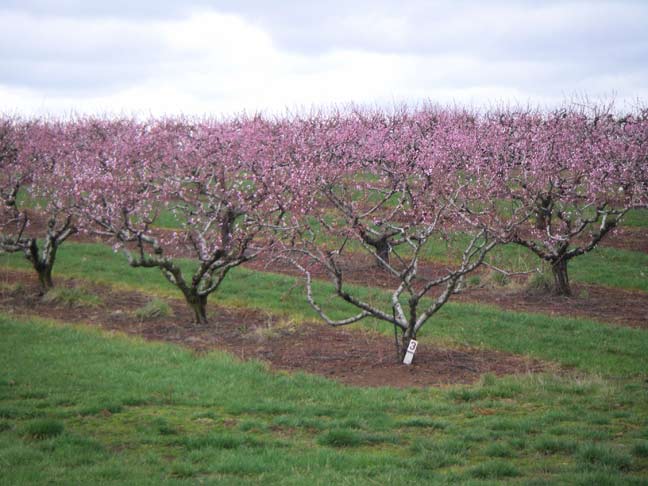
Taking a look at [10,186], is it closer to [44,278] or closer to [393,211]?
[44,278]

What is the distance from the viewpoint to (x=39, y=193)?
61.8 ft

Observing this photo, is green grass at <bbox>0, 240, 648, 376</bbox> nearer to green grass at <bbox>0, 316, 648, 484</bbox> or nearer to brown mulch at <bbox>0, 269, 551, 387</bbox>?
brown mulch at <bbox>0, 269, 551, 387</bbox>

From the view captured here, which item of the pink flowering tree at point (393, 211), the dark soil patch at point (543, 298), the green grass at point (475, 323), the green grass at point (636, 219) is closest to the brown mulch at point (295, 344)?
the pink flowering tree at point (393, 211)

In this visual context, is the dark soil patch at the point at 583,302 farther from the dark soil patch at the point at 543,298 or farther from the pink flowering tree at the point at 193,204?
the pink flowering tree at the point at 193,204

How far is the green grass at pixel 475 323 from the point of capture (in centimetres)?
1105

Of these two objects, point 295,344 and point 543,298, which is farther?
point 543,298

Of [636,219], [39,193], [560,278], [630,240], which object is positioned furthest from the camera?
[636,219]

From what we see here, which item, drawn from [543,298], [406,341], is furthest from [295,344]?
[543,298]

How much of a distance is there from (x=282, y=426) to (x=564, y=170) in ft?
52.5

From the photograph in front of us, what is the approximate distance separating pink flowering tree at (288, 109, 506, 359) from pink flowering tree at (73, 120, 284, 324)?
1.15 metres

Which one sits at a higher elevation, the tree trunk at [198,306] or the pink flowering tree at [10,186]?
the pink flowering tree at [10,186]

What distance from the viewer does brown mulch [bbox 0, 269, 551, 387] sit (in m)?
9.98

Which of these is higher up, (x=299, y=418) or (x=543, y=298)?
(x=543, y=298)

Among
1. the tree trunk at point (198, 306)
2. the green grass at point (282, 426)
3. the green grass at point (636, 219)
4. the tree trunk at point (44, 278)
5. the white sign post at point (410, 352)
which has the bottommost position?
the green grass at point (282, 426)
